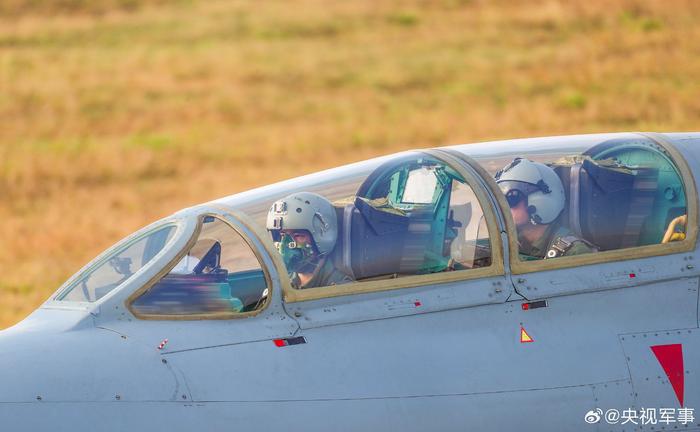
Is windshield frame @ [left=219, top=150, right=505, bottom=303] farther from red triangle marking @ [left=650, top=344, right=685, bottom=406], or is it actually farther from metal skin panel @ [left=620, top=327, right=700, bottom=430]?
red triangle marking @ [left=650, top=344, right=685, bottom=406]

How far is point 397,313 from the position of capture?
688 cm

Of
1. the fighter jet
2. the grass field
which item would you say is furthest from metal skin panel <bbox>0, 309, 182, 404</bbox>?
the grass field

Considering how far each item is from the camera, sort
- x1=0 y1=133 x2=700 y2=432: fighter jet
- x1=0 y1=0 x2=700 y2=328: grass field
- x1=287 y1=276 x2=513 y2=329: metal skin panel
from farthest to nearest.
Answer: x1=0 y1=0 x2=700 y2=328: grass field → x1=287 y1=276 x2=513 y2=329: metal skin panel → x1=0 y1=133 x2=700 y2=432: fighter jet

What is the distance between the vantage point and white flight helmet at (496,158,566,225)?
744 cm

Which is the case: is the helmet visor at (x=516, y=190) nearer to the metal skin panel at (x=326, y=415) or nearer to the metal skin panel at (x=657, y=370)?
the metal skin panel at (x=657, y=370)

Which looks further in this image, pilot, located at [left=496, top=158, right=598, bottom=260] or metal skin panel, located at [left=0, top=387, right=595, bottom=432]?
pilot, located at [left=496, top=158, right=598, bottom=260]

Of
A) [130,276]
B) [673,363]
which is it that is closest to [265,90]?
[130,276]

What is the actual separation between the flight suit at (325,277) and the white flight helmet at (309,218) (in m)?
0.13

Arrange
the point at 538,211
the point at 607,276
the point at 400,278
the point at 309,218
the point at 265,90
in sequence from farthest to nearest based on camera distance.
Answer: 1. the point at 265,90
2. the point at 538,211
3. the point at 309,218
4. the point at 607,276
5. the point at 400,278

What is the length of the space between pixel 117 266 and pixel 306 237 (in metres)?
1.38

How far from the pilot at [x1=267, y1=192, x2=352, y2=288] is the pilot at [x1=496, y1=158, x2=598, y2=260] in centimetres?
129

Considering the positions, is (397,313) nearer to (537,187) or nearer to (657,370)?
(537,187)

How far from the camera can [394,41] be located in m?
37.4

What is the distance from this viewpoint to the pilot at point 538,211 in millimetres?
7285
